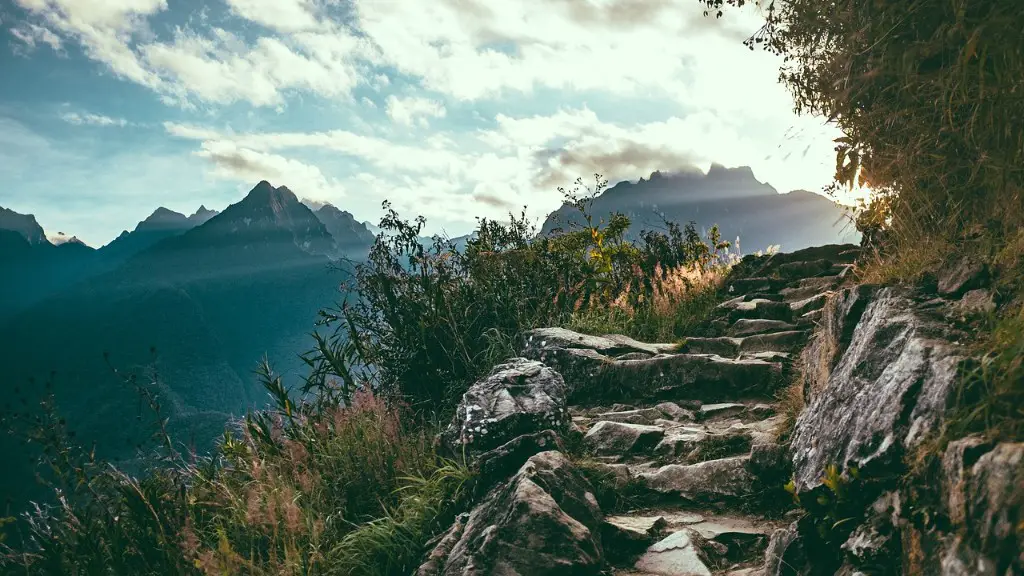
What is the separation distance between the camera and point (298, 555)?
4.00 meters

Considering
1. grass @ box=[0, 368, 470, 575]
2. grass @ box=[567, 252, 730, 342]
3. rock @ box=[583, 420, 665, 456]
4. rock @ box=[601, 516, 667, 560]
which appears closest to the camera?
rock @ box=[601, 516, 667, 560]

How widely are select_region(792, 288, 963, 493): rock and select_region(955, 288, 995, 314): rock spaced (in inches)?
4.9

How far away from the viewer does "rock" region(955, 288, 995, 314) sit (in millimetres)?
2550

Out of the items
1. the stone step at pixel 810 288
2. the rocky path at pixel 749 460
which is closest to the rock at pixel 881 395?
the rocky path at pixel 749 460

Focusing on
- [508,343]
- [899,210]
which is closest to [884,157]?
[899,210]

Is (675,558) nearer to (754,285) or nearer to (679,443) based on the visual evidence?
(679,443)

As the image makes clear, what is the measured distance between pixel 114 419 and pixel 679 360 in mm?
116433

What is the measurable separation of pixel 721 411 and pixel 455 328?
2.86 metres

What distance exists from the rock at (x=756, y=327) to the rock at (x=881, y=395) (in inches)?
145

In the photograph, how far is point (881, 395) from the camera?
2703 mm

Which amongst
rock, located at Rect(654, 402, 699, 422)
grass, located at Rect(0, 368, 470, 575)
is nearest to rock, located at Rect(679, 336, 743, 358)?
rock, located at Rect(654, 402, 699, 422)

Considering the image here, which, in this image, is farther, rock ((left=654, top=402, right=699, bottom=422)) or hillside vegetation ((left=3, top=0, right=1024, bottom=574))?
rock ((left=654, top=402, right=699, bottom=422))

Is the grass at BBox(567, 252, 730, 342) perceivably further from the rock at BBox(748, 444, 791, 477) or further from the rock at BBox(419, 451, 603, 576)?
the rock at BBox(419, 451, 603, 576)

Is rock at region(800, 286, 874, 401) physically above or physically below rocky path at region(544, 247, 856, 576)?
above
